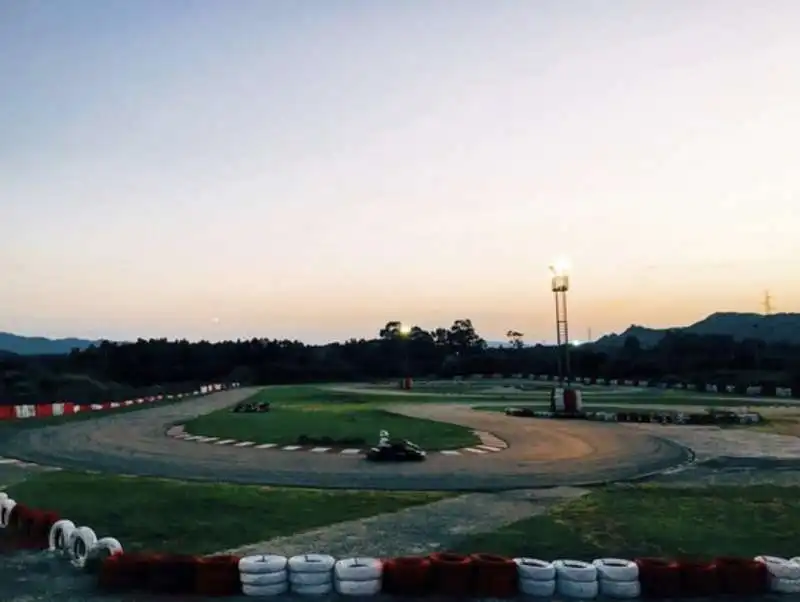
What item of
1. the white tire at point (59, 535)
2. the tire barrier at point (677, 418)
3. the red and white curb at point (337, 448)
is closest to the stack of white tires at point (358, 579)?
the white tire at point (59, 535)

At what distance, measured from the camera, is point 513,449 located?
34.8 m

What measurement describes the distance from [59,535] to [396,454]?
54.2 feet

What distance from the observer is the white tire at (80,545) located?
15.0m

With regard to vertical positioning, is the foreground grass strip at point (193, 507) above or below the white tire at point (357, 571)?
below

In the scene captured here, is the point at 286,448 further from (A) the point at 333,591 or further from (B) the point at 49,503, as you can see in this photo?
(A) the point at 333,591

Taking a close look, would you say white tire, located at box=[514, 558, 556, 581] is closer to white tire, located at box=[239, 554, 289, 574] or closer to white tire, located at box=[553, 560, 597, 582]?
white tire, located at box=[553, 560, 597, 582]

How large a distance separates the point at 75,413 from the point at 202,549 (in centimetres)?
4994

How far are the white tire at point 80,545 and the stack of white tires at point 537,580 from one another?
8589 mm

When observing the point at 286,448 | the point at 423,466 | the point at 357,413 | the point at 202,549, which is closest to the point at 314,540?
the point at 202,549

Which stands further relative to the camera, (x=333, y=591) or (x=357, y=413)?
(x=357, y=413)

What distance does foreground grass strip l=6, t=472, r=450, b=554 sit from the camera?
17.5m

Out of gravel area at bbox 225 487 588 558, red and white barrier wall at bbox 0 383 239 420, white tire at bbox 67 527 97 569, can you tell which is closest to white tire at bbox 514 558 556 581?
gravel area at bbox 225 487 588 558

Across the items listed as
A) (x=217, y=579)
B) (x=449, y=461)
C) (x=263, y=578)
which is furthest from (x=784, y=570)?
(x=449, y=461)

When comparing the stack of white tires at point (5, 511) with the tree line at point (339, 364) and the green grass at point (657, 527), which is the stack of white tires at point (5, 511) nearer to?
the green grass at point (657, 527)
